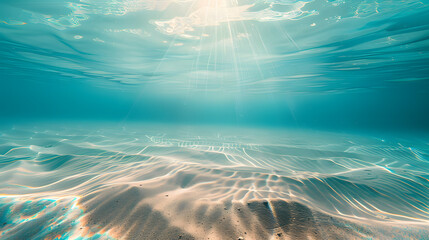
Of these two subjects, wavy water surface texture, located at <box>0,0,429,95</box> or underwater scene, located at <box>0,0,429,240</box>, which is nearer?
underwater scene, located at <box>0,0,429,240</box>

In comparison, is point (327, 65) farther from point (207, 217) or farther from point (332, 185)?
point (207, 217)

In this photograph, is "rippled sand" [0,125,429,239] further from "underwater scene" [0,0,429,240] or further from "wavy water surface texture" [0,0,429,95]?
"wavy water surface texture" [0,0,429,95]

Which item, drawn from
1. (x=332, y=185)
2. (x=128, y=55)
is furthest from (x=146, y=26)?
(x=332, y=185)

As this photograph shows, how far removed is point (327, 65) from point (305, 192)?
57.8ft

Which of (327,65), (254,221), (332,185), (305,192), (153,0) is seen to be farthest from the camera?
(327,65)

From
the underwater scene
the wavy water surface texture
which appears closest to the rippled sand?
the underwater scene

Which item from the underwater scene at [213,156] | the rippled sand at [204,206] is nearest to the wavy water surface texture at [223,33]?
the underwater scene at [213,156]

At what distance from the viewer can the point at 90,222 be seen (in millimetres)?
2316

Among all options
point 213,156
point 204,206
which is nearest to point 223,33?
point 213,156

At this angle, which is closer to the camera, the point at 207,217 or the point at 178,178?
the point at 207,217

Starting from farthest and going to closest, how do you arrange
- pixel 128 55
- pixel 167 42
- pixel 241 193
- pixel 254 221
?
pixel 128 55
pixel 167 42
pixel 241 193
pixel 254 221

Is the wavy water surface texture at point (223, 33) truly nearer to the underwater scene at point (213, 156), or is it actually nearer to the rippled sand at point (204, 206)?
the underwater scene at point (213, 156)

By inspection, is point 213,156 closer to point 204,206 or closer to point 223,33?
point 204,206

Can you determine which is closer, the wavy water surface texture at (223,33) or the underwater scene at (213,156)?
the underwater scene at (213,156)
